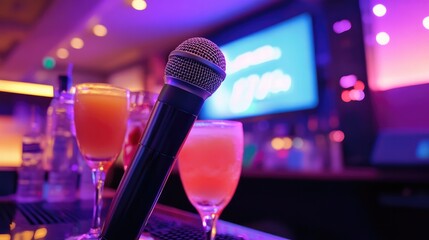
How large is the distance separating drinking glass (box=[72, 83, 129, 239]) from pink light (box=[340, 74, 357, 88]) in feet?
5.05

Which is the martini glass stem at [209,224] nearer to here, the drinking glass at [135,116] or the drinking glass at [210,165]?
the drinking glass at [210,165]

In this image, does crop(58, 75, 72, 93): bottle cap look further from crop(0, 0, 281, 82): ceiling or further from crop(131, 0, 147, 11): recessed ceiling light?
crop(131, 0, 147, 11): recessed ceiling light

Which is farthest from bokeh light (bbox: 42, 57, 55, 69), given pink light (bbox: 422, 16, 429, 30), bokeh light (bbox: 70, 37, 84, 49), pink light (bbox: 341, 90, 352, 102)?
pink light (bbox: 422, 16, 429, 30)

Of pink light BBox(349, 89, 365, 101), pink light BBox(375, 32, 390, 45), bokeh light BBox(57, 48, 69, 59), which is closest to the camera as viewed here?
pink light BBox(375, 32, 390, 45)

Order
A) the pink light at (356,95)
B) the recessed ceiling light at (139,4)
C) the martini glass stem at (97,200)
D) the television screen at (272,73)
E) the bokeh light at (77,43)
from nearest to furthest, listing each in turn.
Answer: the martini glass stem at (97,200) → the pink light at (356,95) → the television screen at (272,73) → the recessed ceiling light at (139,4) → the bokeh light at (77,43)

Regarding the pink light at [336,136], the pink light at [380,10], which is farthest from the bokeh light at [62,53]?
the pink light at [380,10]

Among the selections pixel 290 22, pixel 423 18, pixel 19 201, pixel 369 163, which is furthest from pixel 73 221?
pixel 290 22

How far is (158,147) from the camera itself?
0.96 ft

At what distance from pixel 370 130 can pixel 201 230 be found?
1.42 metres

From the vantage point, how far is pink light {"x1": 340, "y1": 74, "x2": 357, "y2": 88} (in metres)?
1.84

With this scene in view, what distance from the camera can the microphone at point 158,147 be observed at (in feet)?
0.96

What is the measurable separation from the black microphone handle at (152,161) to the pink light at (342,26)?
1838 millimetres

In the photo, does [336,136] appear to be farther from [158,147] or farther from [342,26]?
[158,147]

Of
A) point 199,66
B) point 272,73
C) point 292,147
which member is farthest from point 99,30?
point 199,66
